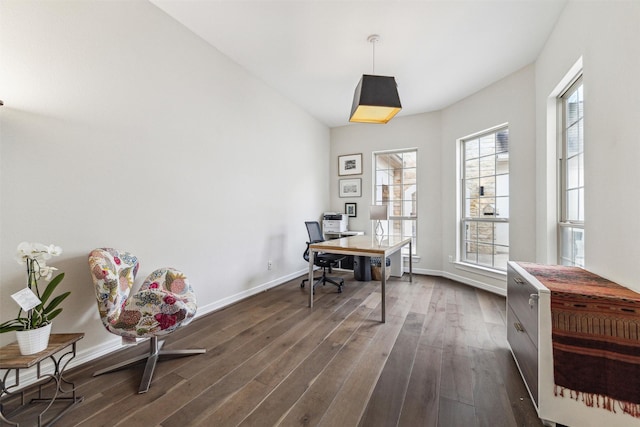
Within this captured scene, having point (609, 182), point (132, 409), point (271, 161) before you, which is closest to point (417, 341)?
point (609, 182)

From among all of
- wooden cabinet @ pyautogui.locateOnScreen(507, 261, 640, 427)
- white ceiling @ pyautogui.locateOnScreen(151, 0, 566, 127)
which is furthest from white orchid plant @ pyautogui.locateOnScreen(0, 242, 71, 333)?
wooden cabinet @ pyautogui.locateOnScreen(507, 261, 640, 427)

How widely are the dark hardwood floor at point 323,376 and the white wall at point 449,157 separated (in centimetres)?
134

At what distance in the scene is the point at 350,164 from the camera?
5293 mm

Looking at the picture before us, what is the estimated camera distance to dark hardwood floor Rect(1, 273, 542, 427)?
4.66 feet

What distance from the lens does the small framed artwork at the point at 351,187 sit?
5219 millimetres

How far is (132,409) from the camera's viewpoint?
1465 millimetres

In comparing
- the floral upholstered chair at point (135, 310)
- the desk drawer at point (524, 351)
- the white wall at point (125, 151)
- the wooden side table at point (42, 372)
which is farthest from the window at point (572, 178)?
the wooden side table at point (42, 372)

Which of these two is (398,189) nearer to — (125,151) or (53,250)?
Result: (125,151)

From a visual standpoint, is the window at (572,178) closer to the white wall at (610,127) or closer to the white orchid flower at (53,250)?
the white wall at (610,127)

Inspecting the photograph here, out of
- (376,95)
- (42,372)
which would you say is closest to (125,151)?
(42,372)

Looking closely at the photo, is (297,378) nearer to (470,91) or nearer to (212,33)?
(212,33)

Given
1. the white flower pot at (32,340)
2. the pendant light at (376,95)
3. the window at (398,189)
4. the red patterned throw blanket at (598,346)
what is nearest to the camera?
the red patterned throw blanket at (598,346)

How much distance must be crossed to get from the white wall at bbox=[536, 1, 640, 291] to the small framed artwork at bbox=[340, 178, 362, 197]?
3.33 m

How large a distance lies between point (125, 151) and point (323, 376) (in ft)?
7.74
